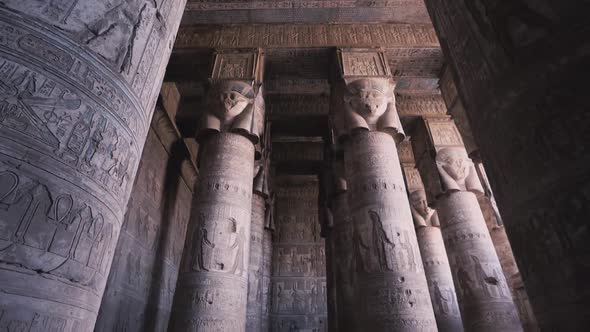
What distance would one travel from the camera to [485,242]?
656 cm

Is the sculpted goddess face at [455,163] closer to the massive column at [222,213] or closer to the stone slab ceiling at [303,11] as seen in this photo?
the stone slab ceiling at [303,11]

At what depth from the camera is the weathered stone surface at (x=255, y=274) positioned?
24.0 ft

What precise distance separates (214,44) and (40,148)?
6.34 metres

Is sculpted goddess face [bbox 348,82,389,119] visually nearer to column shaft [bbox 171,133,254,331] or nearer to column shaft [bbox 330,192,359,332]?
column shaft [bbox 171,133,254,331]

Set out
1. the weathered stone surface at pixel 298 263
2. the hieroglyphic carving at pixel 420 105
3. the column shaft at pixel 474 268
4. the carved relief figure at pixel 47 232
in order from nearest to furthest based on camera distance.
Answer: the carved relief figure at pixel 47 232, the column shaft at pixel 474 268, the hieroglyphic carving at pixel 420 105, the weathered stone surface at pixel 298 263

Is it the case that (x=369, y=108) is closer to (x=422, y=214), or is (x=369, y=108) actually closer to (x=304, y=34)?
(x=304, y=34)

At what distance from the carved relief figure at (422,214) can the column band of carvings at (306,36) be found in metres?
4.17

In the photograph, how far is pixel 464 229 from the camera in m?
6.73

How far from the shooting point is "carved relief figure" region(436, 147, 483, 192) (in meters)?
7.27

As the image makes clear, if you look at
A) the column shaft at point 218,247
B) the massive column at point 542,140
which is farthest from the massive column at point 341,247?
the massive column at point 542,140

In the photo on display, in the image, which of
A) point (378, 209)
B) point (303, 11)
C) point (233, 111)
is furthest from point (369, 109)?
point (303, 11)

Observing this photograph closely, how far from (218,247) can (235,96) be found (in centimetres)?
277

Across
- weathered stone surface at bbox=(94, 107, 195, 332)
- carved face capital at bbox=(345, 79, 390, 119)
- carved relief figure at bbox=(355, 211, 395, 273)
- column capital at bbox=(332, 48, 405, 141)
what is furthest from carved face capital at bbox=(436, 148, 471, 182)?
weathered stone surface at bbox=(94, 107, 195, 332)

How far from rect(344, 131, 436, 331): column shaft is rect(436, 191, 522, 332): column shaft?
243 cm
